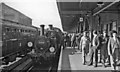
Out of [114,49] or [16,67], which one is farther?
[16,67]

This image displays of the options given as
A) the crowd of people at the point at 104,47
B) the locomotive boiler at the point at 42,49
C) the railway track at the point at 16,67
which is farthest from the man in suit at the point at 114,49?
the railway track at the point at 16,67

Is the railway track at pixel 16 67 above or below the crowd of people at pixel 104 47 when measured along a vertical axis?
below

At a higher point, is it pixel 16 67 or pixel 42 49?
pixel 42 49

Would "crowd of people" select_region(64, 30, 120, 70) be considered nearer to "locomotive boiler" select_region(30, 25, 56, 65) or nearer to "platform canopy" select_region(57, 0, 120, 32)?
"locomotive boiler" select_region(30, 25, 56, 65)

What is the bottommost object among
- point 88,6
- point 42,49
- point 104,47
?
point 42,49

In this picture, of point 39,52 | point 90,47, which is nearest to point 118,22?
point 90,47

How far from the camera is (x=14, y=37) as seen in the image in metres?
12.3

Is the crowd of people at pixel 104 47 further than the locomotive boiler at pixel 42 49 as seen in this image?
No

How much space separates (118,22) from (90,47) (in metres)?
5.67

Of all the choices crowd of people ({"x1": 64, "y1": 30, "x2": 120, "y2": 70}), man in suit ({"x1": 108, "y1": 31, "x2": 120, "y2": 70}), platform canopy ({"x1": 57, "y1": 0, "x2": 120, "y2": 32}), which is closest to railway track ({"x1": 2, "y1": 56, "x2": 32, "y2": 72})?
crowd of people ({"x1": 64, "y1": 30, "x2": 120, "y2": 70})

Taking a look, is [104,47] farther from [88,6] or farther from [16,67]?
[88,6]

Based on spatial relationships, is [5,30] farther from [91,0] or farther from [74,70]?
[91,0]

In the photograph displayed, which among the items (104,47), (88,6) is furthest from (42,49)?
(88,6)

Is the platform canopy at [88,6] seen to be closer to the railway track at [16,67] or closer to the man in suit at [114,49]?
the railway track at [16,67]
